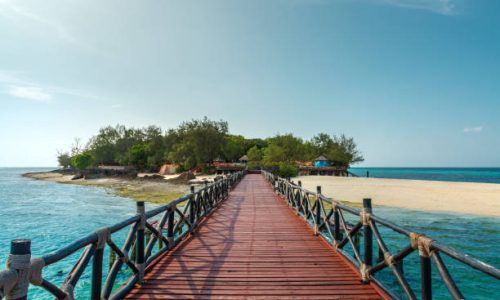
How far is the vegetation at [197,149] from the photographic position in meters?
55.7

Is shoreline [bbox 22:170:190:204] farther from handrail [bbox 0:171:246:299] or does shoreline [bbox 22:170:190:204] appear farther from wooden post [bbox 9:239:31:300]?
wooden post [bbox 9:239:31:300]

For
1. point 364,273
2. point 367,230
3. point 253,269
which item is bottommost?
point 253,269

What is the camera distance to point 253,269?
5.05m

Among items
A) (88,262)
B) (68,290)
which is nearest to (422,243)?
(68,290)

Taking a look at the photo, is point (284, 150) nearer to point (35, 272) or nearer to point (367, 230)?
point (367, 230)

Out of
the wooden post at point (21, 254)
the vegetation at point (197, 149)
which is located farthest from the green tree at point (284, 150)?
the wooden post at point (21, 254)

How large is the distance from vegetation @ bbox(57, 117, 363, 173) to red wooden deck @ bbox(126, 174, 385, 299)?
40367 millimetres

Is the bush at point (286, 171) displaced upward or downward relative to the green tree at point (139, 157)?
downward

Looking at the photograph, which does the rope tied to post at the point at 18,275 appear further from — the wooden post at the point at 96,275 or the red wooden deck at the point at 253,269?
the red wooden deck at the point at 253,269

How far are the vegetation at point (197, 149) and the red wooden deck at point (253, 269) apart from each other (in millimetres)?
40367

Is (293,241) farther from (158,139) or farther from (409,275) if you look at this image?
(158,139)

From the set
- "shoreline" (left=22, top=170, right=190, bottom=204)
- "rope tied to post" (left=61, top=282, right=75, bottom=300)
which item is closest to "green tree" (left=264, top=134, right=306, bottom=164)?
"shoreline" (left=22, top=170, right=190, bottom=204)

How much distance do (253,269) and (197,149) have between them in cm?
5091

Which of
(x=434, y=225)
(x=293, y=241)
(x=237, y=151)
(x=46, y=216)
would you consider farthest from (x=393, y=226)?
(x=237, y=151)
